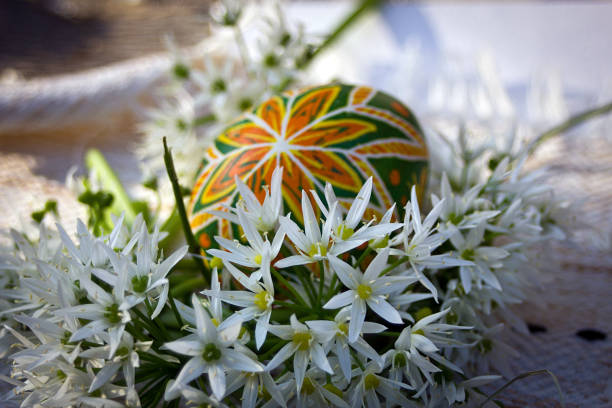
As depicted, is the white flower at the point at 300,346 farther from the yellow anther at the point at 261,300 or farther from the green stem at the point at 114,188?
the green stem at the point at 114,188

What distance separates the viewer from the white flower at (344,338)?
0.28 meters

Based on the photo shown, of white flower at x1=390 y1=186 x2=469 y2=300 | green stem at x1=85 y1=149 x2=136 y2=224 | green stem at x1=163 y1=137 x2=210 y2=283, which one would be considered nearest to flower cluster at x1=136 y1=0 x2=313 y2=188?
green stem at x1=85 y1=149 x2=136 y2=224

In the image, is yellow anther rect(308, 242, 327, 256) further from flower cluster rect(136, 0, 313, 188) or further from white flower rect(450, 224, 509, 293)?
flower cluster rect(136, 0, 313, 188)

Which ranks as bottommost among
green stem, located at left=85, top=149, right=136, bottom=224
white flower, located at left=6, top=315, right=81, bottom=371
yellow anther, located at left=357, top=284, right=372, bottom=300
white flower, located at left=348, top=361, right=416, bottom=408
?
white flower, located at left=348, top=361, right=416, bottom=408

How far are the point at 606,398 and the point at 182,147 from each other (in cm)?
→ 47

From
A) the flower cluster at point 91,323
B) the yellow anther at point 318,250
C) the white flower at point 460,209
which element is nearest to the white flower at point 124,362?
the flower cluster at point 91,323

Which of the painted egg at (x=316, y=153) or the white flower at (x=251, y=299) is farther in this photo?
Result: the painted egg at (x=316, y=153)

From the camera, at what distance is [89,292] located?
0.29 m

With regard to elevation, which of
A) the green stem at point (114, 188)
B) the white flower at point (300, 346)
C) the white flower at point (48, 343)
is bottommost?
the white flower at point (300, 346)

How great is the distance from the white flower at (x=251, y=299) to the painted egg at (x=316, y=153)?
102 millimetres

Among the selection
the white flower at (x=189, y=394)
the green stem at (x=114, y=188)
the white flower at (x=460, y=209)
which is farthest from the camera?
the green stem at (x=114, y=188)

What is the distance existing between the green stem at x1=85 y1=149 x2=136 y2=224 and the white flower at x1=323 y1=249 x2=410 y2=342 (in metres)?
0.28

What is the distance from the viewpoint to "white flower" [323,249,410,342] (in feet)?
0.94

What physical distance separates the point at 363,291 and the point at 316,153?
0.15 metres
